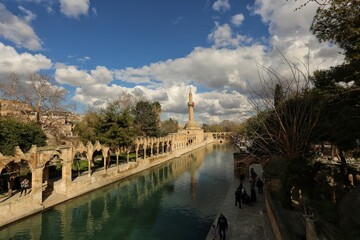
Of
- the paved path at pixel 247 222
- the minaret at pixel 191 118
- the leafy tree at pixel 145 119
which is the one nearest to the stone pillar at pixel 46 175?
the paved path at pixel 247 222

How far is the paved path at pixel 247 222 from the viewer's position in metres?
11.7

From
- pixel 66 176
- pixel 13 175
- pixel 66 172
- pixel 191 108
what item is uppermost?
pixel 191 108

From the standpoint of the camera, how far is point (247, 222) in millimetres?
13383

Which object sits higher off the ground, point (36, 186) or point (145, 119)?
point (145, 119)

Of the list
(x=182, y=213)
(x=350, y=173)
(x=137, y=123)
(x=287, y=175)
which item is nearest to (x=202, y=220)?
(x=182, y=213)

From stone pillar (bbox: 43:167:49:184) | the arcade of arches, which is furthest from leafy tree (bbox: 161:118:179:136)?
stone pillar (bbox: 43:167:49:184)

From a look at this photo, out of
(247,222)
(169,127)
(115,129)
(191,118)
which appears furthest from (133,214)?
(169,127)

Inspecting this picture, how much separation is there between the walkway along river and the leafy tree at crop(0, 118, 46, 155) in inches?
254

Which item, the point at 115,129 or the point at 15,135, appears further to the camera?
the point at 115,129

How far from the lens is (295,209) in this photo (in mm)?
11805

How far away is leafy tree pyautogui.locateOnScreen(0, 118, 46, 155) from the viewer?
65.4 feet

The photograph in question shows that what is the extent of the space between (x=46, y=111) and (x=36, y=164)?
49.3 ft

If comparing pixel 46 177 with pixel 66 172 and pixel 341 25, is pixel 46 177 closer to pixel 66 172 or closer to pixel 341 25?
pixel 66 172

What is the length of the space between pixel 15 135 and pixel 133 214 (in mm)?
12013
